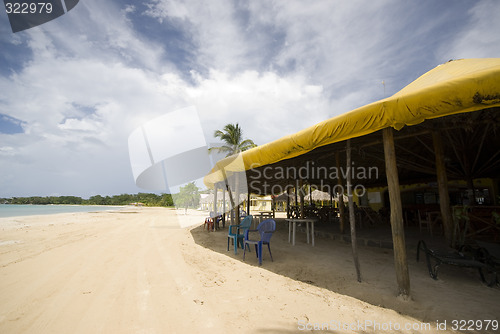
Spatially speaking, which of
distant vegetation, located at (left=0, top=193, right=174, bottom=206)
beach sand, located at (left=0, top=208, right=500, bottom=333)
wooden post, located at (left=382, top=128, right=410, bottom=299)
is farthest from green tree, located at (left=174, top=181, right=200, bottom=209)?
wooden post, located at (left=382, top=128, right=410, bottom=299)

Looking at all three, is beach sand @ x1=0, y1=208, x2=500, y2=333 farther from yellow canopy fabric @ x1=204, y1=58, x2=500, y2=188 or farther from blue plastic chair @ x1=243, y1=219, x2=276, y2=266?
yellow canopy fabric @ x1=204, y1=58, x2=500, y2=188

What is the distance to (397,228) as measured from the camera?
10.1 ft

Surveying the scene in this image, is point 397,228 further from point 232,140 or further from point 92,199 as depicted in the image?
point 92,199

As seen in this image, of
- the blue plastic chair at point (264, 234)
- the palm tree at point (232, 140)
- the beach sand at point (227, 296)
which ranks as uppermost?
the palm tree at point (232, 140)

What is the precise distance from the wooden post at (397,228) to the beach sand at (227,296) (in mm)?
239

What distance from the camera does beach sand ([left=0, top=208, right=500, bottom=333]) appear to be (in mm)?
2434

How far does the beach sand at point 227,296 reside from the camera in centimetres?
243

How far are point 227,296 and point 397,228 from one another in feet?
8.69

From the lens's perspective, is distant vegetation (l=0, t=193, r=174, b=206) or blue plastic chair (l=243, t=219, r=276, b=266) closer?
blue plastic chair (l=243, t=219, r=276, b=266)

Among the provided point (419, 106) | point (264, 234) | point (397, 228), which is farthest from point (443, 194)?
point (264, 234)

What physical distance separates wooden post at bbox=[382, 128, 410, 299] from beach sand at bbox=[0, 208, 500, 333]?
239 mm

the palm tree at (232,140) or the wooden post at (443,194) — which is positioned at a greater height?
the palm tree at (232,140)

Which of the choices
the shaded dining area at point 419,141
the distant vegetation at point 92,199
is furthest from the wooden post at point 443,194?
the distant vegetation at point 92,199

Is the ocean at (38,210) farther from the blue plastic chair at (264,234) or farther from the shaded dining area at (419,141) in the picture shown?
the shaded dining area at (419,141)
